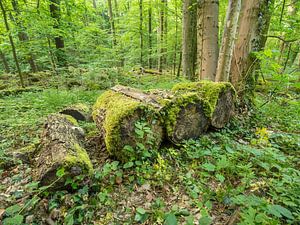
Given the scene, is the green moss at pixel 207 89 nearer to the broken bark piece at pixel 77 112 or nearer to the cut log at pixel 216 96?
the cut log at pixel 216 96

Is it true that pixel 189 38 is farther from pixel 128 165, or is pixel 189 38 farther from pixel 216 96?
pixel 128 165

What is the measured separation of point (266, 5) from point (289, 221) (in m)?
4.02

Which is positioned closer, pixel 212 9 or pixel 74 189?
pixel 74 189

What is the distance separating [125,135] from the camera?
226 cm

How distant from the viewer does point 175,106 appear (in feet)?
8.67

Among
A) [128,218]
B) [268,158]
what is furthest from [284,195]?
[128,218]

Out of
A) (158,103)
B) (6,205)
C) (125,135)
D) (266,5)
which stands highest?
(266,5)

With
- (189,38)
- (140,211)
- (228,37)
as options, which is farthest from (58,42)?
(140,211)

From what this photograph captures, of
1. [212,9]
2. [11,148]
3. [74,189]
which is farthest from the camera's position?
[212,9]

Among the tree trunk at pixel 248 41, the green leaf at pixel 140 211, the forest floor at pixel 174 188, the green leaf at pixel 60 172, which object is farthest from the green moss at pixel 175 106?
the tree trunk at pixel 248 41

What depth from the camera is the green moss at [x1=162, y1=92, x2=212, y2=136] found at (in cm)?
257

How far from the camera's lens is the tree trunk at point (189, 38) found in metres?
5.66

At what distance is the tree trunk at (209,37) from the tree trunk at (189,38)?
1.46 metres

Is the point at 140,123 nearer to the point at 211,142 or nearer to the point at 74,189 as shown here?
the point at 74,189
